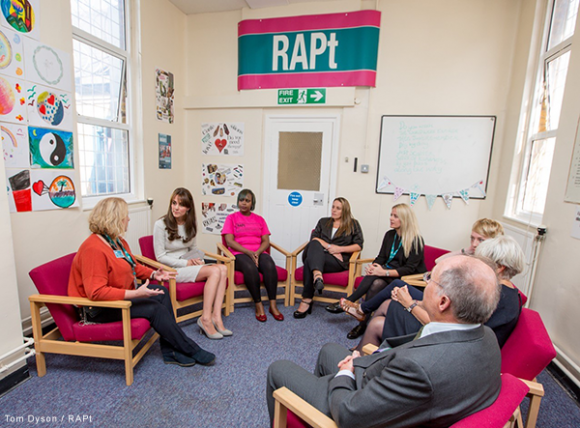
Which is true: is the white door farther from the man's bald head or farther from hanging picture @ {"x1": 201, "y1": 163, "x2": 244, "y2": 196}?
the man's bald head

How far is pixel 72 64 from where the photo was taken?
102 inches

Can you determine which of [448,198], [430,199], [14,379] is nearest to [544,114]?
[448,198]

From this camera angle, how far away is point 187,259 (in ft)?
9.34

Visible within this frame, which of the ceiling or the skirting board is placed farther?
the ceiling

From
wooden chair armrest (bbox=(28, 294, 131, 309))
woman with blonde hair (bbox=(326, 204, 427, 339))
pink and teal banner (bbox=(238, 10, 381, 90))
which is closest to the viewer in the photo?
wooden chair armrest (bbox=(28, 294, 131, 309))

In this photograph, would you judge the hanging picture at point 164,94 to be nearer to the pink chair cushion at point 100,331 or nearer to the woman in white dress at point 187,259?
the woman in white dress at point 187,259

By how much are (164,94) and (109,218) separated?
247 cm

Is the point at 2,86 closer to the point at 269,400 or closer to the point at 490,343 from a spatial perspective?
the point at 269,400

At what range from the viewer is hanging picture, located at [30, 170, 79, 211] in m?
2.37

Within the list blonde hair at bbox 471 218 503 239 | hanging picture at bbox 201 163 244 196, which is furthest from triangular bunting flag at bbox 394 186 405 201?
hanging picture at bbox 201 163 244 196

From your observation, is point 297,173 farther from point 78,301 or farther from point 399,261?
point 78,301

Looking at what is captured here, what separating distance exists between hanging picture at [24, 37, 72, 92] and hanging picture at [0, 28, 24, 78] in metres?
0.04

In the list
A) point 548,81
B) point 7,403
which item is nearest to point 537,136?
point 548,81

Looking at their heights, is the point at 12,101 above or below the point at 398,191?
above
